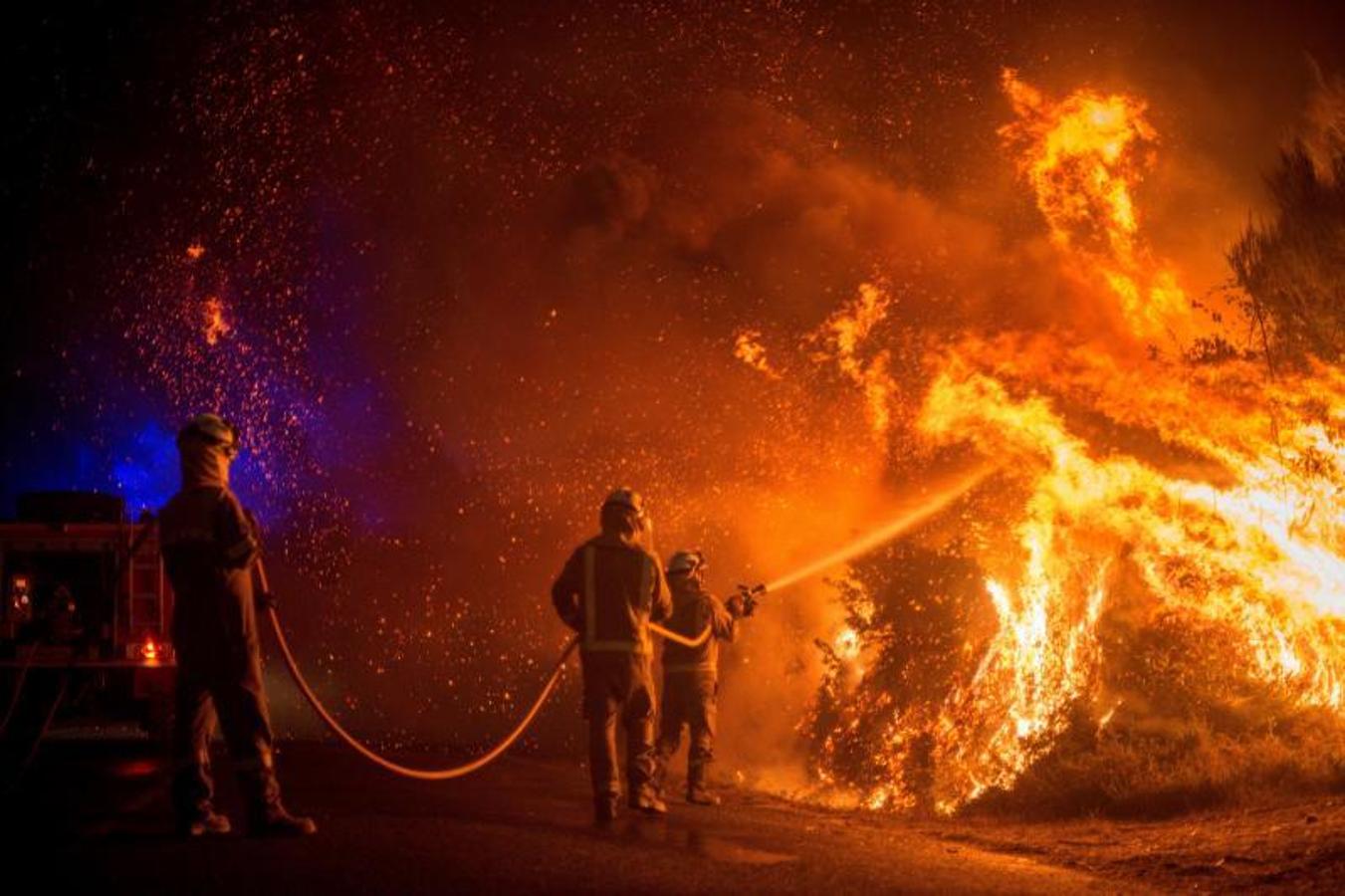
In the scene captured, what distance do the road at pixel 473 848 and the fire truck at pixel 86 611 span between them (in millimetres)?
3343

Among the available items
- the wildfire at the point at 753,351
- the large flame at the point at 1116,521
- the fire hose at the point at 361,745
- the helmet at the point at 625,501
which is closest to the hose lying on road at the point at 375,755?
the fire hose at the point at 361,745

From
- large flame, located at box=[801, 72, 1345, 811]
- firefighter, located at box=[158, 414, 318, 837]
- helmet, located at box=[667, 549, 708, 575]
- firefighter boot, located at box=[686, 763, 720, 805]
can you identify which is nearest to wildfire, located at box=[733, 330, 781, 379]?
large flame, located at box=[801, 72, 1345, 811]

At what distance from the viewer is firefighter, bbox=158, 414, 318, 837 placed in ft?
21.3

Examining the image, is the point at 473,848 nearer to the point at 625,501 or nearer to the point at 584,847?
the point at 584,847

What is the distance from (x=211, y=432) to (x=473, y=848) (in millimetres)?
2612

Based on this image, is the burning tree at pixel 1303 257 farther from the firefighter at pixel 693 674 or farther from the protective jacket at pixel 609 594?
the protective jacket at pixel 609 594

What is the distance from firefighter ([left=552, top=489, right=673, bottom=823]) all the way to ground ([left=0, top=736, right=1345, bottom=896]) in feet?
1.60

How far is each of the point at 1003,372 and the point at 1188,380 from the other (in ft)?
6.00

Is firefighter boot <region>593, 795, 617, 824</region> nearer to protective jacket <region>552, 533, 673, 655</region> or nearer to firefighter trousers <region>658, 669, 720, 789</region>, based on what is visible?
protective jacket <region>552, 533, 673, 655</region>

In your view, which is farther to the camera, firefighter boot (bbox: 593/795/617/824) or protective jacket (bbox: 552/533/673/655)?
protective jacket (bbox: 552/533/673/655)

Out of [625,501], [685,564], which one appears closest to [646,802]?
[625,501]

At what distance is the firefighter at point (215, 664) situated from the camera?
6.49 meters

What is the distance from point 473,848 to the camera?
6.41 meters

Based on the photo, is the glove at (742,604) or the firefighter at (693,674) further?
the glove at (742,604)
